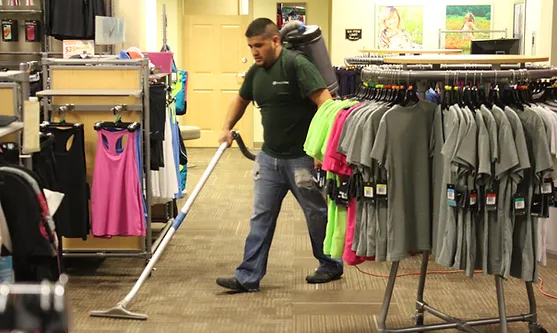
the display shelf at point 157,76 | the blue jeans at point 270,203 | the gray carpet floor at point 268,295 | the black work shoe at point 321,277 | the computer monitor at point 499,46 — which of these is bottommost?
the gray carpet floor at point 268,295

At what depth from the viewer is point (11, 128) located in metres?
3.29

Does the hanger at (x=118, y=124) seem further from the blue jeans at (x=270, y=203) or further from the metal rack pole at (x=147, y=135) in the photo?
the blue jeans at (x=270, y=203)

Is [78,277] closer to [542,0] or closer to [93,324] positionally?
[93,324]

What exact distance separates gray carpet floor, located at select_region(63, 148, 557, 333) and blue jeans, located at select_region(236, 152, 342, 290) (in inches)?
6.4

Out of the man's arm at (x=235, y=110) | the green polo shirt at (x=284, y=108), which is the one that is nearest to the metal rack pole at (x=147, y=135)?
the man's arm at (x=235, y=110)

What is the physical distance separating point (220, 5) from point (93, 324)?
940cm

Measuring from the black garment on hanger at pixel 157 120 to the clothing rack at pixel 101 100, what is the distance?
0.09 meters

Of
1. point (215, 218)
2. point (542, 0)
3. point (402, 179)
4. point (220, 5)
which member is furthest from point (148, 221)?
point (220, 5)

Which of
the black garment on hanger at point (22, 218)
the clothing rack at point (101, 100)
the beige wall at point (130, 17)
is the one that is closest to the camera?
the black garment on hanger at point (22, 218)

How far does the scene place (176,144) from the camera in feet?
20.6

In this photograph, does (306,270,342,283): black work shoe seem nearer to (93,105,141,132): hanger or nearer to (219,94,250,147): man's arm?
(219,94,250,147): man's arm

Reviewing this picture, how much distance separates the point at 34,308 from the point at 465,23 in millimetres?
9453

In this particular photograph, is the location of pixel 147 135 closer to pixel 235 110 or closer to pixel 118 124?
pixel 118 124

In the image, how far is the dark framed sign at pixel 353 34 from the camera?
409 inches
